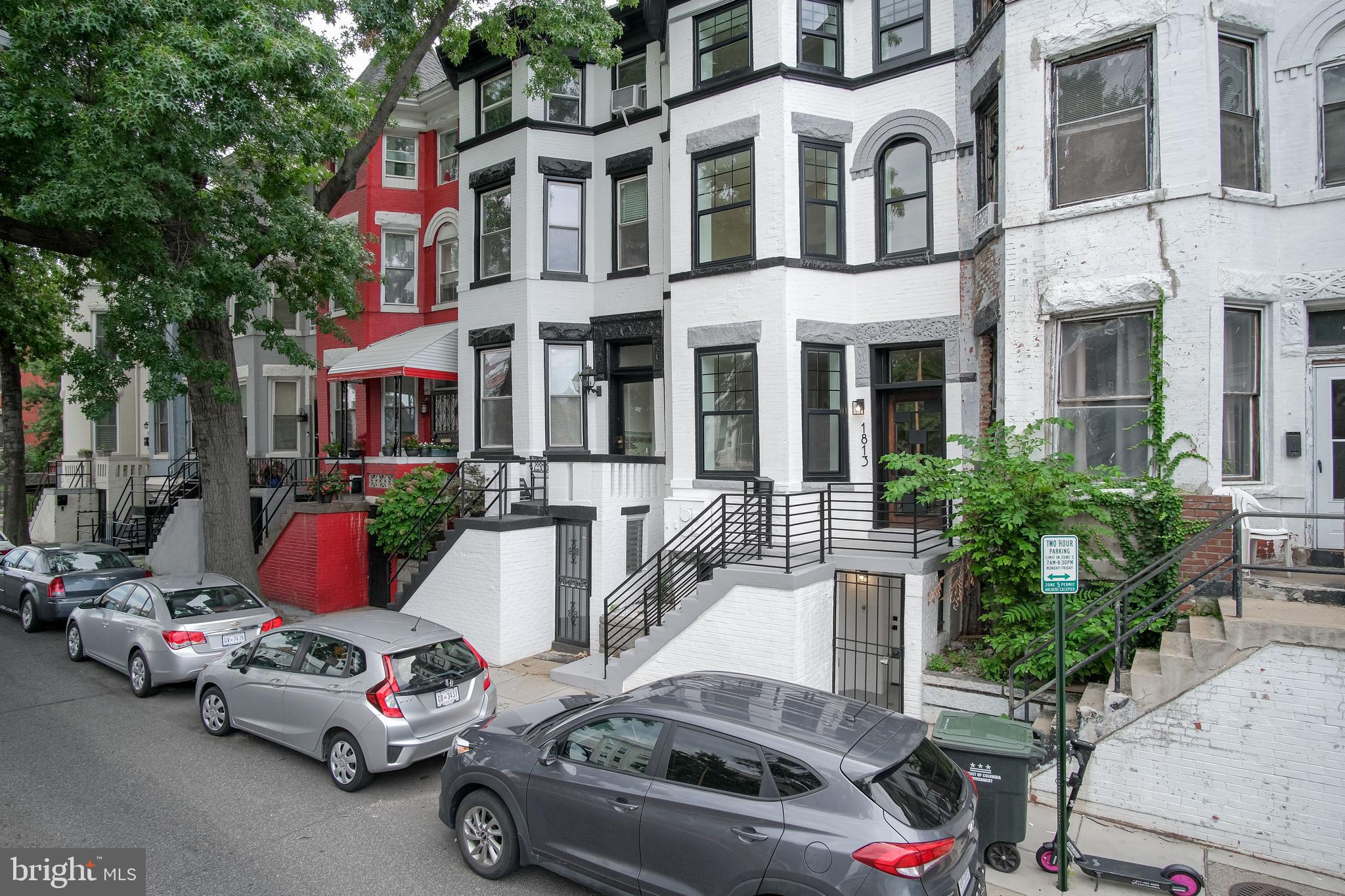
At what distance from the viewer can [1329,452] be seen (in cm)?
846

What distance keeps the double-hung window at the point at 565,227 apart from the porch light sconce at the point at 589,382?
1953mm

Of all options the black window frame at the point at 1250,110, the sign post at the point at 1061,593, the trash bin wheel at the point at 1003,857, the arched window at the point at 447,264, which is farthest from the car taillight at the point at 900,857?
the arched window at the point at 447,264

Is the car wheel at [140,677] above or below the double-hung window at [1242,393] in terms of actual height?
below

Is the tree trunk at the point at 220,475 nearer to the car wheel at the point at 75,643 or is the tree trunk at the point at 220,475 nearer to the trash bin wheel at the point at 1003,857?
the car wheel at the point at 75,643

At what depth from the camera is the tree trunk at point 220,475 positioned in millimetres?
12430

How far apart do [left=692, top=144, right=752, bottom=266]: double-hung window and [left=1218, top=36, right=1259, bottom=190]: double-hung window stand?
5.93m

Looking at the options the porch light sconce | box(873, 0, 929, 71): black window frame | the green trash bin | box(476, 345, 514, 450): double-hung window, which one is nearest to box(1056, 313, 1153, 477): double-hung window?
the green trash bin

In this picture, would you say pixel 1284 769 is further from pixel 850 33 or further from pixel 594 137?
pixel 594 137

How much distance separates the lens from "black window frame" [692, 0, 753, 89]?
38.9ft

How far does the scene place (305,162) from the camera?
40.0 feet

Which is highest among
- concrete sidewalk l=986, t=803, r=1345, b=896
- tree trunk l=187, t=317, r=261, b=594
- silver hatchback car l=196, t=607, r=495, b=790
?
tree trunk l=187, t=317, r=261, b=594

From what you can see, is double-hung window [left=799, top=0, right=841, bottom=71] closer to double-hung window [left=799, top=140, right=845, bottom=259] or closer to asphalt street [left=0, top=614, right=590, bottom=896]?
double-hung window [left=799, top=140, right=845, bottom=259]

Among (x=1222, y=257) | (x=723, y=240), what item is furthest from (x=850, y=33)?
(x=1222, y=257)

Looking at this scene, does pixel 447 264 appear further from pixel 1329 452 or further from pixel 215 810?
pixel 1329 452
